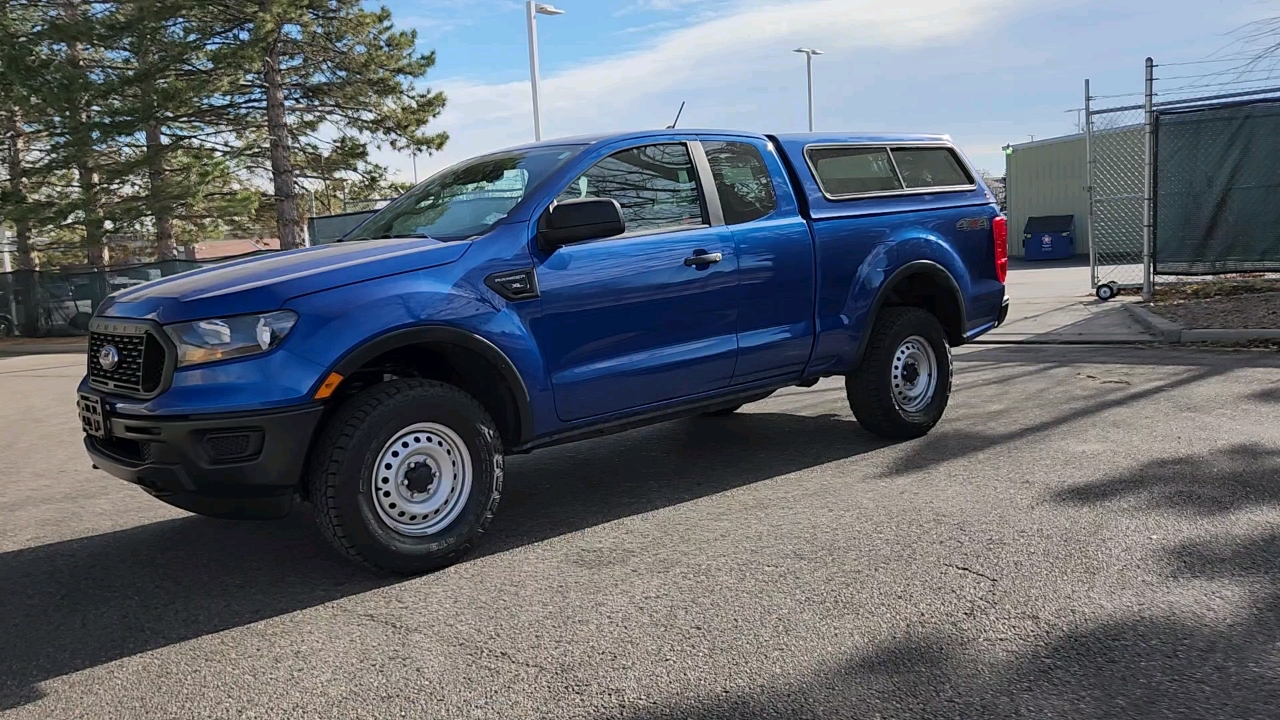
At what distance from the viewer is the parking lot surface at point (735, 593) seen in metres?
3.08

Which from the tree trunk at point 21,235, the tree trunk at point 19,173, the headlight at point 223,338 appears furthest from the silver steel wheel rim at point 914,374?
the tree trunk at point 19,173

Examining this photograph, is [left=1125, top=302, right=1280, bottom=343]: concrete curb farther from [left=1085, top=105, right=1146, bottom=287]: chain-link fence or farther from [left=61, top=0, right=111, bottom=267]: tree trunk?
[left=61, top=0, right=111, bottom=267]: tree trunk

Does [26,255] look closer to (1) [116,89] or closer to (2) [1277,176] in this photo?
(1) [116,89]

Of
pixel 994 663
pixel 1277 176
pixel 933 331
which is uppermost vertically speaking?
pixel 1277 176

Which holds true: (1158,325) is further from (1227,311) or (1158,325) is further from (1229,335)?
(1227,311)

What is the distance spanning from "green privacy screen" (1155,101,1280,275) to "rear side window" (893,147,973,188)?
22.8 ft

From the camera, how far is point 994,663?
316 centimetres

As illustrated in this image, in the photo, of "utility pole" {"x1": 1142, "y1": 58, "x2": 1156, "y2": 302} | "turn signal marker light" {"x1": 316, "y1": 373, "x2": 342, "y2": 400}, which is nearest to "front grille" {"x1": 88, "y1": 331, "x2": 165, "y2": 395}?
"turn signal marker light" {"x1": 316, "y1": 373, "x2": 342, "y2": 400}

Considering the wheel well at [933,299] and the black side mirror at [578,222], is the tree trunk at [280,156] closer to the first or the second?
the wheel well at [933,299]

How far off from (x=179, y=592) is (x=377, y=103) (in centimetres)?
2170

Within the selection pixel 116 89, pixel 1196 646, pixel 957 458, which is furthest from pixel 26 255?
pixel 1196 646

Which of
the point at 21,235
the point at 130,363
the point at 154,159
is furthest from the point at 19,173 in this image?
the point at 130,363

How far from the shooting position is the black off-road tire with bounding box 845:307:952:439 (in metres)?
6.04

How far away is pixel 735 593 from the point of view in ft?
12.6
